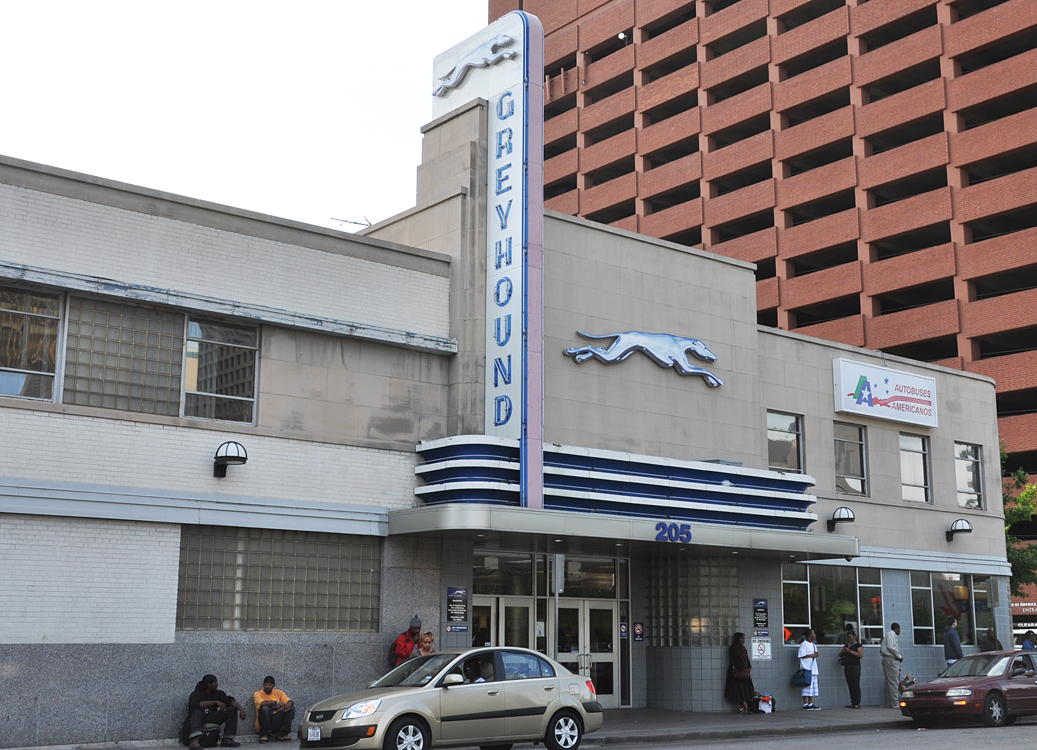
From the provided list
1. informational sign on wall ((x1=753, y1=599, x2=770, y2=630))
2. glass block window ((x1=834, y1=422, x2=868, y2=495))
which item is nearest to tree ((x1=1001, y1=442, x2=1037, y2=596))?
glass block window ((x1=834, y1=422, x2=868, y2=495))

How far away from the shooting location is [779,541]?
22.8 metres

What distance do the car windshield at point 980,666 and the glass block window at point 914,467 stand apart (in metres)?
7.17

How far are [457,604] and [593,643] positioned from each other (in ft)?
14.6

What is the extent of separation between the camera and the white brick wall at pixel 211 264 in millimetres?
17000

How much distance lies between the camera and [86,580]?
54.6 feet

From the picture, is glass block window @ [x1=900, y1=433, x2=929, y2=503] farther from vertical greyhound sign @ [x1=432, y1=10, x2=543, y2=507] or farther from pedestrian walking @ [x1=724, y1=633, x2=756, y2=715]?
vertical greyhound sign @ [x1=432, y1=10, x2=543, y2=507]

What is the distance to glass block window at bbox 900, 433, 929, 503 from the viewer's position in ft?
95.6

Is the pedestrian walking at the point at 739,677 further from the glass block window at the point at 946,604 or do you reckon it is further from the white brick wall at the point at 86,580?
the white brick wall at the point at 86,580

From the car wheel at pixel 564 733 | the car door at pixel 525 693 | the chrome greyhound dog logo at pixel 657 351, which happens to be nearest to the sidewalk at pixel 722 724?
the car wheel at pixel 564 733

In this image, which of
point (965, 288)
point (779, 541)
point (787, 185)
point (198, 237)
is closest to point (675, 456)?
point (779, 541)

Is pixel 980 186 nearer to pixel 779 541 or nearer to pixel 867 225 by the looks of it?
pixel 867 225

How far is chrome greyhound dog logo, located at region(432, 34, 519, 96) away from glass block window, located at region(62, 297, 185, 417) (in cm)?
758

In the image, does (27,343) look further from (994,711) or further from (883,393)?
(883,393)

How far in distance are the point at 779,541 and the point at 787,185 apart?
122ft
